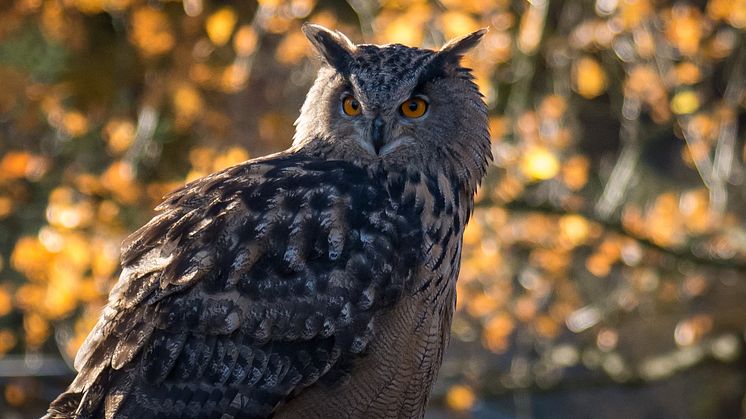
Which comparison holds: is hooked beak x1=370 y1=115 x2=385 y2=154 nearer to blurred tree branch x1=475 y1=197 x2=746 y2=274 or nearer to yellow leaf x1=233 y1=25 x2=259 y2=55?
blurred tree branch x1=475 y1=197 x2=746 y2=274

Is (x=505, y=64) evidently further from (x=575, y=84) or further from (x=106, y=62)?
(x=106, y=62)

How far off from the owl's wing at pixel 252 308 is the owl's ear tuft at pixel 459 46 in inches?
22.6

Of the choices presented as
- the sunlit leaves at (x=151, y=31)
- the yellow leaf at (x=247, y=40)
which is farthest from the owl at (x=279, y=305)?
the sunlit leaves at (x=151, y=31)

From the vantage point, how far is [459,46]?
9.95ft

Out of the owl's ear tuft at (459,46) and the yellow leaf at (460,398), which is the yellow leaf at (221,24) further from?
the owl's ear tuft at (459,46)

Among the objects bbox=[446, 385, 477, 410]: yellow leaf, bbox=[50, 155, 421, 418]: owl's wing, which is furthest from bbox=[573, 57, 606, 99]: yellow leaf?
bbox=[50, 155, 421, 418]: owl's wing

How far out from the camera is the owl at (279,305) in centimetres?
258

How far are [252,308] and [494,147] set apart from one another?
308cm

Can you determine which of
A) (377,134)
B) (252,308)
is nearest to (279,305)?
(252,308)

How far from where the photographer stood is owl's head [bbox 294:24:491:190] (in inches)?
112

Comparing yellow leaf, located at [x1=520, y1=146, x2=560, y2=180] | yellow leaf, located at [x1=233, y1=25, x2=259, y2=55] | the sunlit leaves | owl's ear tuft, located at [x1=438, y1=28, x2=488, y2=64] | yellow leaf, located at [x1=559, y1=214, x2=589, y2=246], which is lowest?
yellow leaf, located at [x1=559, y1=214, x2=589, y2=246]

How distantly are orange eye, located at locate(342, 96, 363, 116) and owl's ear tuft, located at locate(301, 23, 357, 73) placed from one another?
80 mm

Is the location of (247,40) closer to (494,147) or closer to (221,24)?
(221,24)

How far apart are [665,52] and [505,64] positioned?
86 centimetres
